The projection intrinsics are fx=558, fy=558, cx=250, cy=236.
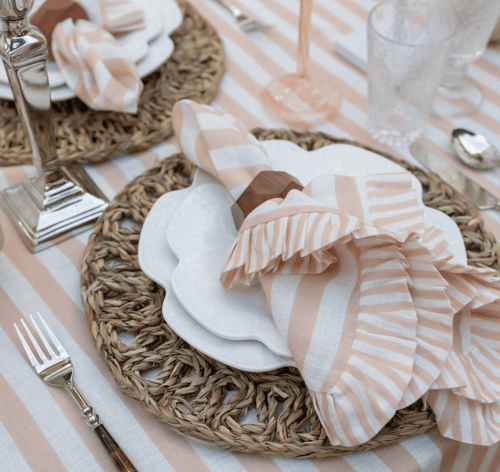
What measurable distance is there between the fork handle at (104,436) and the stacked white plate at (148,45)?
35cm

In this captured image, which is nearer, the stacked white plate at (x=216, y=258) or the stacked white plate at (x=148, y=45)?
the stacked white plate at (x=216, y=258)

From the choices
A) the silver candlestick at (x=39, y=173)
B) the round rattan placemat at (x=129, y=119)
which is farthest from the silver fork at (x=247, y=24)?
the silver candlestick at (x=39, y=173)

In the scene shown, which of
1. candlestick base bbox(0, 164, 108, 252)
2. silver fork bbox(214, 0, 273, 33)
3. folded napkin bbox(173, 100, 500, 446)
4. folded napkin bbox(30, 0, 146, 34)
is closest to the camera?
folded napkin bbox(173, 100, 500, 446)

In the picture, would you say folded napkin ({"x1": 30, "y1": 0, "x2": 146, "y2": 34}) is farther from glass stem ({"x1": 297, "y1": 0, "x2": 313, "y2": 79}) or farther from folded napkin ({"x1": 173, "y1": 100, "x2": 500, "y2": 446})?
folded napkin ({"x1": 173, "y1": 100, "x2": 500, "y2": 446})

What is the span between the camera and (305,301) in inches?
16.3

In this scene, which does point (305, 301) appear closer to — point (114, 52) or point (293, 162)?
point (293, 162)

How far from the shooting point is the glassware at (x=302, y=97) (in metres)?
0.71

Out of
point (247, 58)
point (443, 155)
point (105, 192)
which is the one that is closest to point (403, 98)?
point (443, 155)

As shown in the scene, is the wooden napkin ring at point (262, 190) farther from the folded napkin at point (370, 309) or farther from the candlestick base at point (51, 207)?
the candlestick base at point (51, 207)

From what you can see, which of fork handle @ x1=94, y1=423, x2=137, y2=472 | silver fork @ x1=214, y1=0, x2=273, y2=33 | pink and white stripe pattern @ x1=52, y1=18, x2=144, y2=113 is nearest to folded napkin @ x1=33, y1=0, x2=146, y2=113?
pink and white stripe pattern @ x1=52, y1=18, x2=144, y2=113

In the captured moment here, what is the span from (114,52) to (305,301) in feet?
1.29

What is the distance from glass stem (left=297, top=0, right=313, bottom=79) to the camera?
652mm

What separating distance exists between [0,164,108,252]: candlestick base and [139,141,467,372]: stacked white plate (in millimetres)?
109

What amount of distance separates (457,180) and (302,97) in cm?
23
